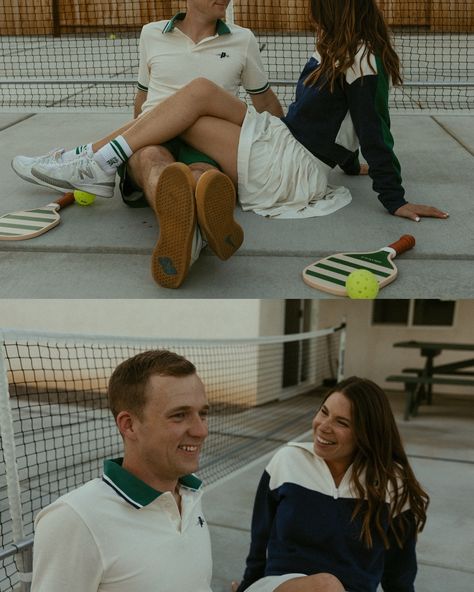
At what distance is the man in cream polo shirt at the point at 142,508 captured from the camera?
54.2 inches

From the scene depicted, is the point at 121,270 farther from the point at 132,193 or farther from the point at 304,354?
the point at 304,354

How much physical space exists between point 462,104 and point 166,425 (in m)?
5.11

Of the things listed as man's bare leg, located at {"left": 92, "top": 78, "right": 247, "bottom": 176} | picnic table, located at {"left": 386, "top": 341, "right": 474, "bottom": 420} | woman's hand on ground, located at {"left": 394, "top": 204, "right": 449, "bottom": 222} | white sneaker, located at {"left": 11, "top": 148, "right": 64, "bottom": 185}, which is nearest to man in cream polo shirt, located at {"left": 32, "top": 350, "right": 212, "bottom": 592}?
man's bare leg, located at {"left": 92, "top": 78, "right": 247, "bottom": 176}

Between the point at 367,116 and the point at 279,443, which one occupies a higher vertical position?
the point at 367,116

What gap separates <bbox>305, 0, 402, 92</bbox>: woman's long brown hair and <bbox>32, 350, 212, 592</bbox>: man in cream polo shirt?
1900 mm

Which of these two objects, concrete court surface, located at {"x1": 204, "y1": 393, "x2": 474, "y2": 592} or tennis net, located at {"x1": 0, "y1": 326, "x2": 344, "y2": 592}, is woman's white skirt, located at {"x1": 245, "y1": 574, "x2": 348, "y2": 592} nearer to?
tennis net, located at {"x1": 0, "y1": 326, "x2": 344, "y2": 592}

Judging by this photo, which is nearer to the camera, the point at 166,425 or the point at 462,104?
the point at 166,425

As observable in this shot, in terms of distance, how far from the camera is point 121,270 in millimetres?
2955

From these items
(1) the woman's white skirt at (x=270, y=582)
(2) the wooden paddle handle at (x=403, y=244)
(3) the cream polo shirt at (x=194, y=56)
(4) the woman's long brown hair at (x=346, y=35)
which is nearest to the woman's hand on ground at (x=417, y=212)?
(2) the wooden paddle handle at (x=403, y=244)

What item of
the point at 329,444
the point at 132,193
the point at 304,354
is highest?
the point at 132,193

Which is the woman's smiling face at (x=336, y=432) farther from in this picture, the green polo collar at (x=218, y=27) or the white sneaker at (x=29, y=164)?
the green polo collar at (x=218, y=27)

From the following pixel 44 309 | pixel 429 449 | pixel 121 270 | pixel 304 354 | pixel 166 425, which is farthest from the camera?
pixel 304 354

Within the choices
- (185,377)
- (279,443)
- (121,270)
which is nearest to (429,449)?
(279,443)

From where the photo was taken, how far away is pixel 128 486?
1510mm
